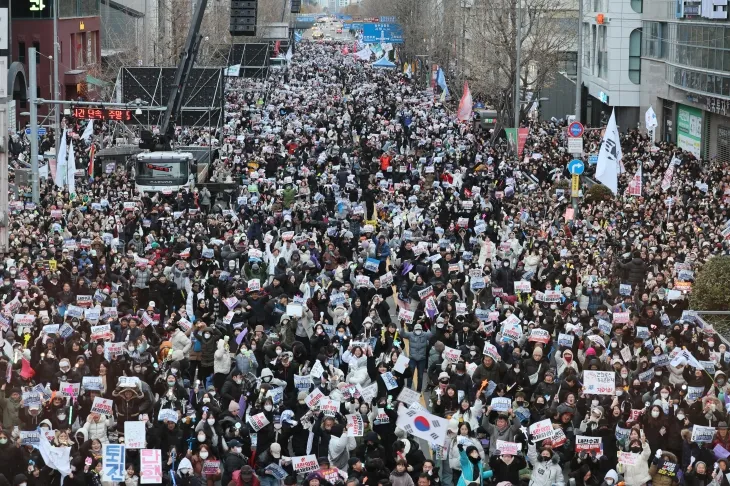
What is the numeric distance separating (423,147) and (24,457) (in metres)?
35.5

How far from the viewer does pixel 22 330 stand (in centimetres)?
2041

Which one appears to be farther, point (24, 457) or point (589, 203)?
point (589, 203)

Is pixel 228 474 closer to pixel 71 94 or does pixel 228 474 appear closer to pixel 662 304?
pixel 662 304

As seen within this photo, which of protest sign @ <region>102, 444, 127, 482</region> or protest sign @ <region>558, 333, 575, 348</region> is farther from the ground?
protest sign @ <region>558, 333, 575, 348</region>

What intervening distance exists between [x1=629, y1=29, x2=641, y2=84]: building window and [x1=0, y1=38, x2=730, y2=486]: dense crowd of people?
25675 mm

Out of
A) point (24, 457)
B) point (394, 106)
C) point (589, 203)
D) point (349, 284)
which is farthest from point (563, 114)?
point (24, 457)

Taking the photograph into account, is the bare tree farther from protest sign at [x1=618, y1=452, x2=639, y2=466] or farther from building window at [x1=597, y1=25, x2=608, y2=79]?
protest sign at [x1=618, y1=452, x2=639, y2=466]

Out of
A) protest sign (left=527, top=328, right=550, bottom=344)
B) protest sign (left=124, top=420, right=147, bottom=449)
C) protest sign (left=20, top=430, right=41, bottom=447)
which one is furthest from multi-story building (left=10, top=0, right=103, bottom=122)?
protest sign (left=124, top=420, right=147, bottom=449)

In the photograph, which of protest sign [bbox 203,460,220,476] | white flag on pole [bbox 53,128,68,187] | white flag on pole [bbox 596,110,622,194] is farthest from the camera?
white flag on pole [bbox 53,128,68,187]

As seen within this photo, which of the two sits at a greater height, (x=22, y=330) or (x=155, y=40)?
(x=155, y=40)

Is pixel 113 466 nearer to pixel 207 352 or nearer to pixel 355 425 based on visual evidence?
pixel 355 425

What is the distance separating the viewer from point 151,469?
14.9 meters

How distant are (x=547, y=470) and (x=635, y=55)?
48.1m

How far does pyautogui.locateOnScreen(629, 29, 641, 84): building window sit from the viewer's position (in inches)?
2403
